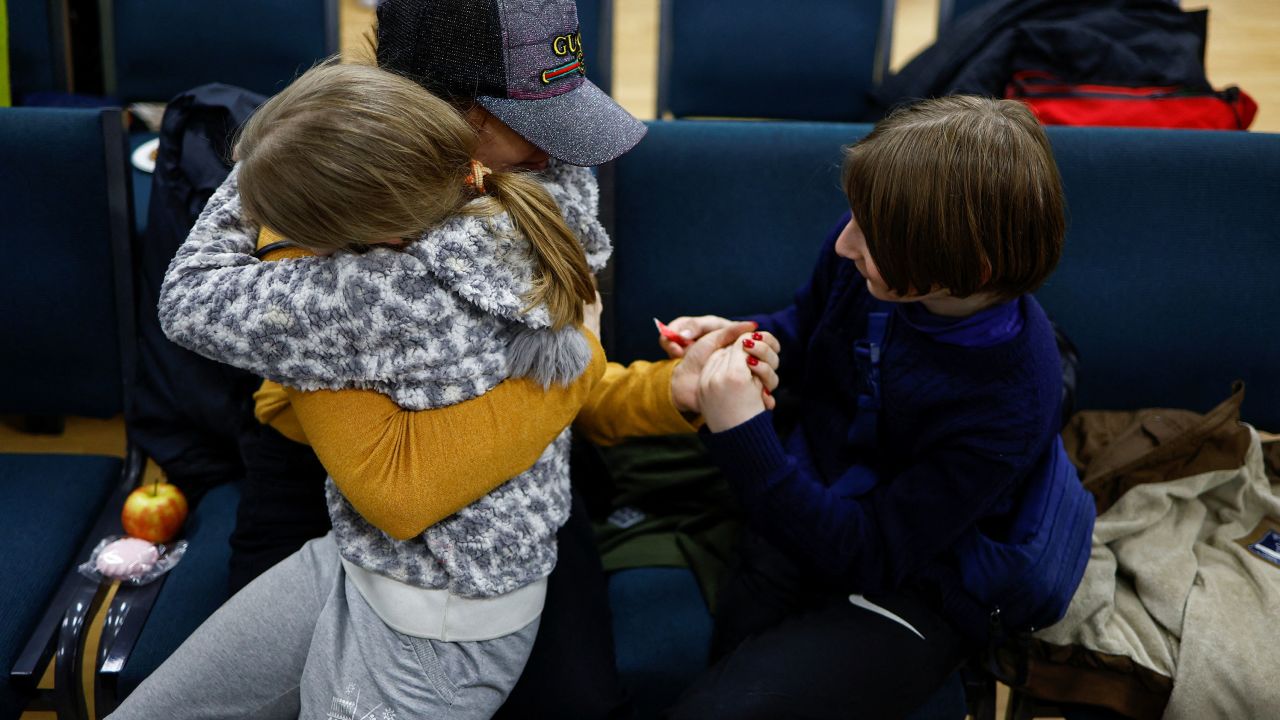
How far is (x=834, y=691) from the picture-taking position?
4.25 ft

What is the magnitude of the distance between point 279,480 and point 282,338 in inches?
17.3

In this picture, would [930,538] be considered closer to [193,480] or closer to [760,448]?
[760,448]

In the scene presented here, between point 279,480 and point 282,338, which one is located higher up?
point 282,338

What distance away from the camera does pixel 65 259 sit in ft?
5.31

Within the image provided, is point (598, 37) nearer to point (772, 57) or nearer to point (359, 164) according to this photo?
point (772, 57)

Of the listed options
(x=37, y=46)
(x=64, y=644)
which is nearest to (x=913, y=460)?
(x=64, y=644)

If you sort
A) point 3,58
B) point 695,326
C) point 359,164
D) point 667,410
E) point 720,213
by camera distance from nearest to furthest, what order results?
1. point 359,164
2. point 667,410
3. point 695,326
4. point 720,213
5. point 3,58

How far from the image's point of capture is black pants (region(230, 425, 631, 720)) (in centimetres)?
132

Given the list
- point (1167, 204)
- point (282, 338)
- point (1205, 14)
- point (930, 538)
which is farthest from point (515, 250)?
point (1205, 14)

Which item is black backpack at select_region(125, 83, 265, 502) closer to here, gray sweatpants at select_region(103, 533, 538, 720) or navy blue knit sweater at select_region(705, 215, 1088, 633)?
gray sweatpants at select_region(103, 533, 538, 720)

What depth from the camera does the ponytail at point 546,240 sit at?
1093 millimetres

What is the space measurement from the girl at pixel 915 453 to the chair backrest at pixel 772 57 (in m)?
1.31

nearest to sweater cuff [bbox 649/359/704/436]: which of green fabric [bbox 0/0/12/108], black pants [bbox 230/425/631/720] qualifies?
black pants [bbox 230/425/631/720]

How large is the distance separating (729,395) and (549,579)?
40 centimetres
